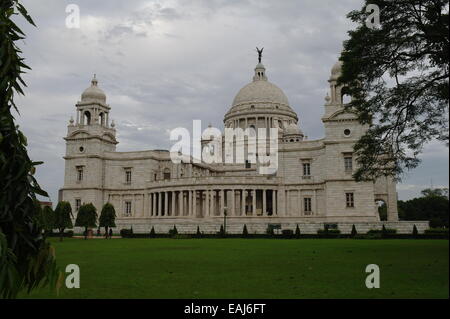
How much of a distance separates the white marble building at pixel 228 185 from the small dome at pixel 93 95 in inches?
6.6

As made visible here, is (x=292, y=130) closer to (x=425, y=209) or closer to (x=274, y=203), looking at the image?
(x=274, y=203)

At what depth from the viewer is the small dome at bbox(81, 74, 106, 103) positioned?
76.3 meters

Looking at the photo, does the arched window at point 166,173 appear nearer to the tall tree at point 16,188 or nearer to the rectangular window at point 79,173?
the rectangular window at point 79,173

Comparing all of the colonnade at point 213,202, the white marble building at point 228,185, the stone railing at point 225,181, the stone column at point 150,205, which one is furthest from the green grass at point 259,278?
the stone column at point 150,205

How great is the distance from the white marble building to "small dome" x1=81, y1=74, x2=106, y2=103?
6.6 inches

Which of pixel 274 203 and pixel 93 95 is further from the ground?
pixel 93 95

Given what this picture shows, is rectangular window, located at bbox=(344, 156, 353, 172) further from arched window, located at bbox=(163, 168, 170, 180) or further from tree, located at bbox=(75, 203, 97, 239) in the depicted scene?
tree, located at bbox=(75, 203, 97, 239)

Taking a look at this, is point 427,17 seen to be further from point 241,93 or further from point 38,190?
point 241,93

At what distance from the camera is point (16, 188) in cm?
782

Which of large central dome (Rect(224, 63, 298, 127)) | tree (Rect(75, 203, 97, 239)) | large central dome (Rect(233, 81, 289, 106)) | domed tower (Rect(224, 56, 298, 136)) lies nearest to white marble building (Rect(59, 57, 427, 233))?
domed tower (Rect(224, 56, 298, 136))

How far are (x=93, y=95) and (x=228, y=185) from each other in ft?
96.1

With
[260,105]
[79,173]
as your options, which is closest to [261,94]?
[260,105]

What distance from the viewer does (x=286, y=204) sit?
6750 centimetres

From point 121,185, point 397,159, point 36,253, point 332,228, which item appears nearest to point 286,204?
point 332,228
